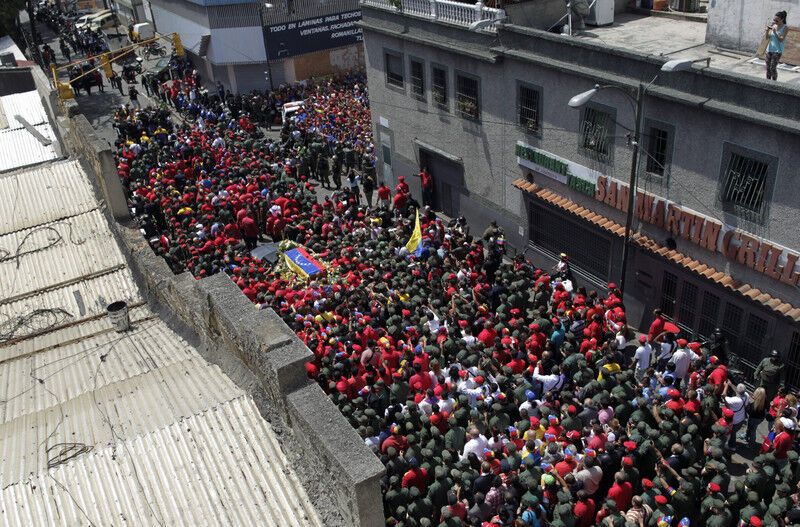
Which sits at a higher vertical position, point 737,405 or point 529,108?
point 529,108

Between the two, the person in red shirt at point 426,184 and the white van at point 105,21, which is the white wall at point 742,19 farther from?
the white van at point 105,21

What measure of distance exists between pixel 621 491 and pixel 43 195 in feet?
52.4

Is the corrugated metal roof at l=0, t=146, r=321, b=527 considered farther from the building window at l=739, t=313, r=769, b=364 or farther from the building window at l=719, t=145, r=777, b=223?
the building window at l=739, t=313, r=769, b=364

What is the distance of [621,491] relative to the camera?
31.7ft

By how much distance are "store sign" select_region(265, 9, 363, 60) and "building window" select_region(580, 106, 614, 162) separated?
859 inches

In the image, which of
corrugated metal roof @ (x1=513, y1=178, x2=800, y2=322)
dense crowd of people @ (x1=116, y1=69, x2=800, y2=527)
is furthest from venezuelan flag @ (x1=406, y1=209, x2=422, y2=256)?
corrugated metal roof @ (x1=513, y1=178, x2=800, y2=322)

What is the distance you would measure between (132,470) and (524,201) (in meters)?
13.5

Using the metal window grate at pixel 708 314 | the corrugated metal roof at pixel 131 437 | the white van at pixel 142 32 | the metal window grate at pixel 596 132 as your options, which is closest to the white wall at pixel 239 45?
the white van at pixel 142 32

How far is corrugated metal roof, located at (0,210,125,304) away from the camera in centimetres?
1507

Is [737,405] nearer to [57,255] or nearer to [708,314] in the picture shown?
[708,314]

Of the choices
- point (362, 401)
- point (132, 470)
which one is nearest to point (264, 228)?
point (362, 401)

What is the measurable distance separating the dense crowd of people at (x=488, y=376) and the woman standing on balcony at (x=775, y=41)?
5.27 metres

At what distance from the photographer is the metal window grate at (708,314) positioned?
1431 cm

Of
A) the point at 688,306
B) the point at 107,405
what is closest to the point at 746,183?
the point at 688,306
